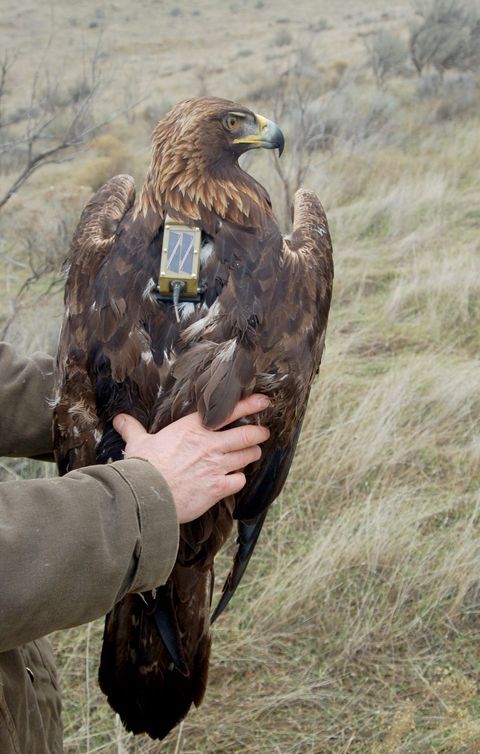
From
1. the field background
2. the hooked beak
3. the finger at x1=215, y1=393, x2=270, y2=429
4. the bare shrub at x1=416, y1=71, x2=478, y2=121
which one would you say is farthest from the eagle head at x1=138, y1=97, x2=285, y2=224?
the bare shrub at x1=416, y1=71, x2=478, y2=121

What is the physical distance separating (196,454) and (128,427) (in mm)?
329

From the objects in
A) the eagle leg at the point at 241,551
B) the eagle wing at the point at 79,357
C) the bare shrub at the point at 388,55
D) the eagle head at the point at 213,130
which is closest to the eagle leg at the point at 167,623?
the eagle leg at the point at 241,551

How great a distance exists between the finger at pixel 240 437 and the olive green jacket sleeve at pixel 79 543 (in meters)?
0.32

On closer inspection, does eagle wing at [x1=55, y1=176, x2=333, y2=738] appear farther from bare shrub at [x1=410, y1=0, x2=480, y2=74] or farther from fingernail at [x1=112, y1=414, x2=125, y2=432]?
bare shrub at [x1=410, y1=0, x2=480, y2=74]

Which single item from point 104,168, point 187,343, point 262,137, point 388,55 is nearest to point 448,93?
point 388,55

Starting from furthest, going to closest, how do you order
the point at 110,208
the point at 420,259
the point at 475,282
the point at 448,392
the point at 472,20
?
the point at 472,20
the point at 420,259
the point at 475,282
the point at 448,392
the point at 110,208

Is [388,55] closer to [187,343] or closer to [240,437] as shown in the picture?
[187,343]

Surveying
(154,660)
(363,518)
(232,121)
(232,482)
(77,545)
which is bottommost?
(363,518)

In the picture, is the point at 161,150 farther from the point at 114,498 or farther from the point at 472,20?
the point at 472,20

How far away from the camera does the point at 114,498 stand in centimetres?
168

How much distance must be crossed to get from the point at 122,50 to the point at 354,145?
86.1ft

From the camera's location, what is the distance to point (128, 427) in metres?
2.22

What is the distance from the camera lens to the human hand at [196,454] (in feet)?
6.29

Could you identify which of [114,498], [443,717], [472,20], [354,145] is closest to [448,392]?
[443,717]
